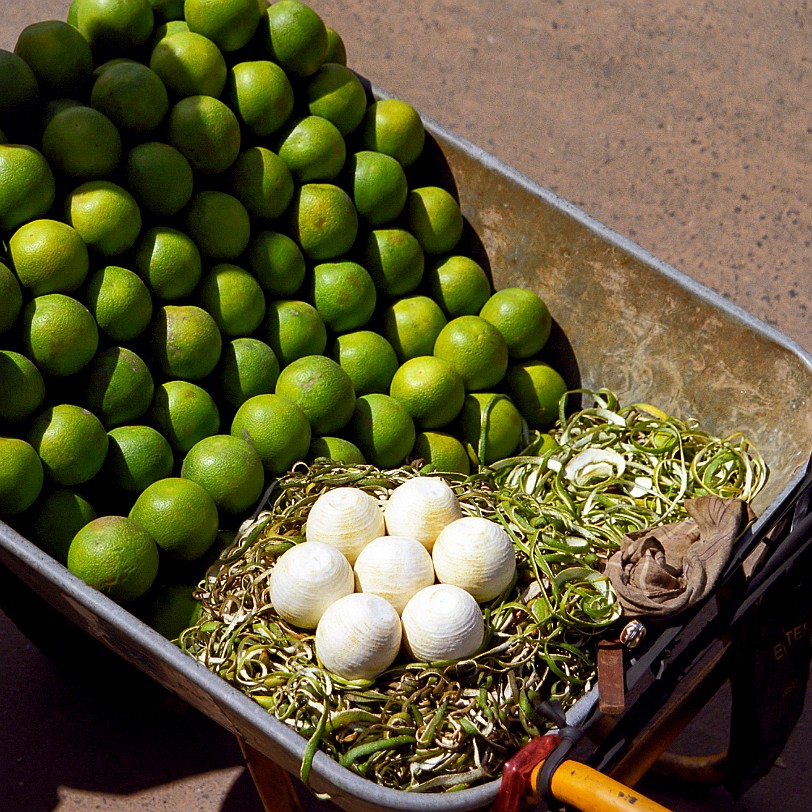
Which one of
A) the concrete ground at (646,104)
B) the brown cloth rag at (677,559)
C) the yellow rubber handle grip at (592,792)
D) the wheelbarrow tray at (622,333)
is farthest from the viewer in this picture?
the concrete ground at (646,104)

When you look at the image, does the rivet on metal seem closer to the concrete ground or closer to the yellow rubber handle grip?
the yellow rubber handle grip

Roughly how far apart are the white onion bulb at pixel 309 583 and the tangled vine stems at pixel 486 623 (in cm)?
5

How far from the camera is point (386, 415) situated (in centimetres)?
223

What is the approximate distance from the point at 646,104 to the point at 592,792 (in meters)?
3.79

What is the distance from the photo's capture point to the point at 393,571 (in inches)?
67.7

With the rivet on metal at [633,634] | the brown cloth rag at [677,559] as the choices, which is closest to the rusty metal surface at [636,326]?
the brown cloth rag at [677,559]

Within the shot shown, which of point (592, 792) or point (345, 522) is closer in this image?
point (592, 792)

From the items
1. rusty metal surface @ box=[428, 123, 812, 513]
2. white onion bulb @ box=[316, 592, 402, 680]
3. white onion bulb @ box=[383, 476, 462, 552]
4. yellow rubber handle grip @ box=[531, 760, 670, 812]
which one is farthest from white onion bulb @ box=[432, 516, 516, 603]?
rusty metal surface @ box=[428, 123, 812, 513]

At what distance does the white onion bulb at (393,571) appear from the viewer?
5.65 feet

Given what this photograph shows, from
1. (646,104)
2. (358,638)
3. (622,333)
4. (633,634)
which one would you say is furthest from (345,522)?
(646,104)

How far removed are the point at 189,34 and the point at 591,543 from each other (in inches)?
57.1

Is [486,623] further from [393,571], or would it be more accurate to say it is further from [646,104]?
[646,104]

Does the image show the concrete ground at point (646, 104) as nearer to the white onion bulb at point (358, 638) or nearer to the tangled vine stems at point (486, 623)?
the tangled vine stems at point (486, 623)

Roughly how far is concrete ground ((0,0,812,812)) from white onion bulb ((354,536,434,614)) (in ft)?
8.26
